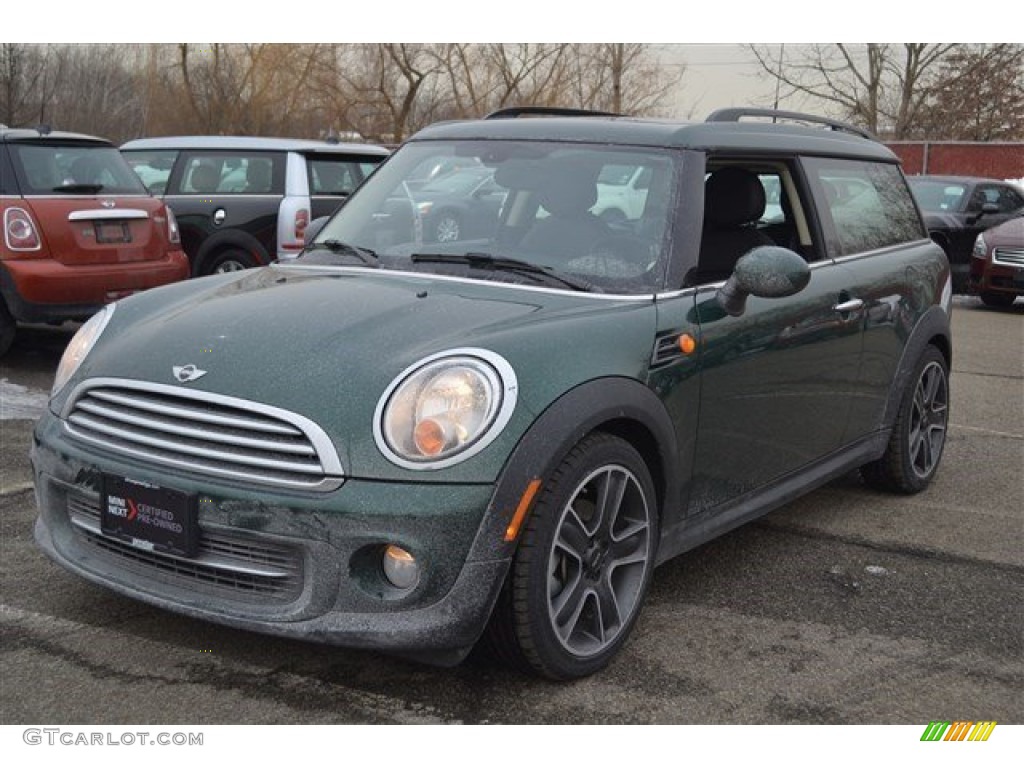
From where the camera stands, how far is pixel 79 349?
151 inches

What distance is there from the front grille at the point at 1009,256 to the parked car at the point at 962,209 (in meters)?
1.07

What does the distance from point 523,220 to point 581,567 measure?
4.33 feet

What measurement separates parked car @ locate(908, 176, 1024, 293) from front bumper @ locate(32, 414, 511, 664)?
45.6 ft

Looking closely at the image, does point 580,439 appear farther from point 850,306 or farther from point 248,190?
point 248,190

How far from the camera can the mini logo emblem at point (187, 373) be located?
3.34m

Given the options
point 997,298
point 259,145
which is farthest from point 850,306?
point 997,298

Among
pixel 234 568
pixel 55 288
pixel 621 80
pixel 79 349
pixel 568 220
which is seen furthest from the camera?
pixel 621 80

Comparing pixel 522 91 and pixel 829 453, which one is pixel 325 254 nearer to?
pixel 829 453

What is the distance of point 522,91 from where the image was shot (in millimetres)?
27938

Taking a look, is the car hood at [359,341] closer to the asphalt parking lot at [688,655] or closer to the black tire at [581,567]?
the black tire at [581,567]

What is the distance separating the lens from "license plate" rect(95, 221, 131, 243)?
8358mm

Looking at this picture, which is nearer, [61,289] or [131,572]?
[131,572]

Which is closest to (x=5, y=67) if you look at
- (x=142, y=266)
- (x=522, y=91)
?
(x=522, y=91)

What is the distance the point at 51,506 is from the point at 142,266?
528cm
